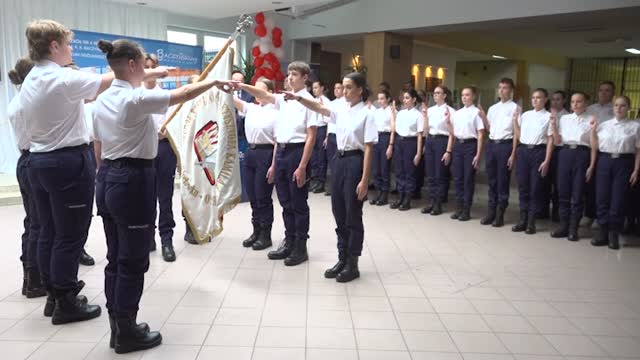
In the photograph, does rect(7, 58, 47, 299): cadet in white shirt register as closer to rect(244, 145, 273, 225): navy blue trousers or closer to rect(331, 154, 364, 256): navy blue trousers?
rect(244, 145, 273, 225): navy blue trousers

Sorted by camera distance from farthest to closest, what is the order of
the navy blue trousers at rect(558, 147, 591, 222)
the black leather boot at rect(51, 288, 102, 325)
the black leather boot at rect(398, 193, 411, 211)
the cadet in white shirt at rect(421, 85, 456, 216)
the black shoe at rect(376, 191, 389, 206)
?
the black shoe at rect(376, 191, 389, 206) → the black leather boot at rect(398, 193, 411, 211) → the cadet in white shirt at rect(421, 85, 456, 216) → the navy blue trousers at rect(558, 147, 591, 222) → the black leather boot at rect(51, 288, 102, 325)

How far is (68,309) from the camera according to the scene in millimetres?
2938

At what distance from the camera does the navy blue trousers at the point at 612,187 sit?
502 centimetres

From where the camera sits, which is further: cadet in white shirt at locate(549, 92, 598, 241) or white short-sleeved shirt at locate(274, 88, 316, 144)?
cadet in white shirt at locate(549, 92, 598, 241)

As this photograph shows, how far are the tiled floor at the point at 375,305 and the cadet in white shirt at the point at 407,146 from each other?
68.3 inches

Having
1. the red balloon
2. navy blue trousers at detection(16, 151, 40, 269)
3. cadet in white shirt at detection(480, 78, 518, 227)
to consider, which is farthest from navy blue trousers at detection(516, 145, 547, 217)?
the red balloon

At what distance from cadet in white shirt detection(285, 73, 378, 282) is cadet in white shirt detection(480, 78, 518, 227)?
2613mm

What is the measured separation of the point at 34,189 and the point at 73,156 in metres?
0.33

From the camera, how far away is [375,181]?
7.21m

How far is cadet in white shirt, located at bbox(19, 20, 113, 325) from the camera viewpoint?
2.72m

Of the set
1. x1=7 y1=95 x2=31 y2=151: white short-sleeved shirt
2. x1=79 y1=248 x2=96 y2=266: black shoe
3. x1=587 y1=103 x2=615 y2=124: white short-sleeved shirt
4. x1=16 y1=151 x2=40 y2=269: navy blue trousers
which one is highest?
x1=587 y1=103 x2=615 y2=124: white short-sleeved shirt

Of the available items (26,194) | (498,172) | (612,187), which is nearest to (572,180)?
(612,187)

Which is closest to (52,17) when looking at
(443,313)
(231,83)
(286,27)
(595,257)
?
(286,27)

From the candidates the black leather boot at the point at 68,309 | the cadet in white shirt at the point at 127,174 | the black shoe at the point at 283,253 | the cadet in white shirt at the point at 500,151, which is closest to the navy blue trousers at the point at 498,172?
the cadet in white shirt at the point at 500,151
